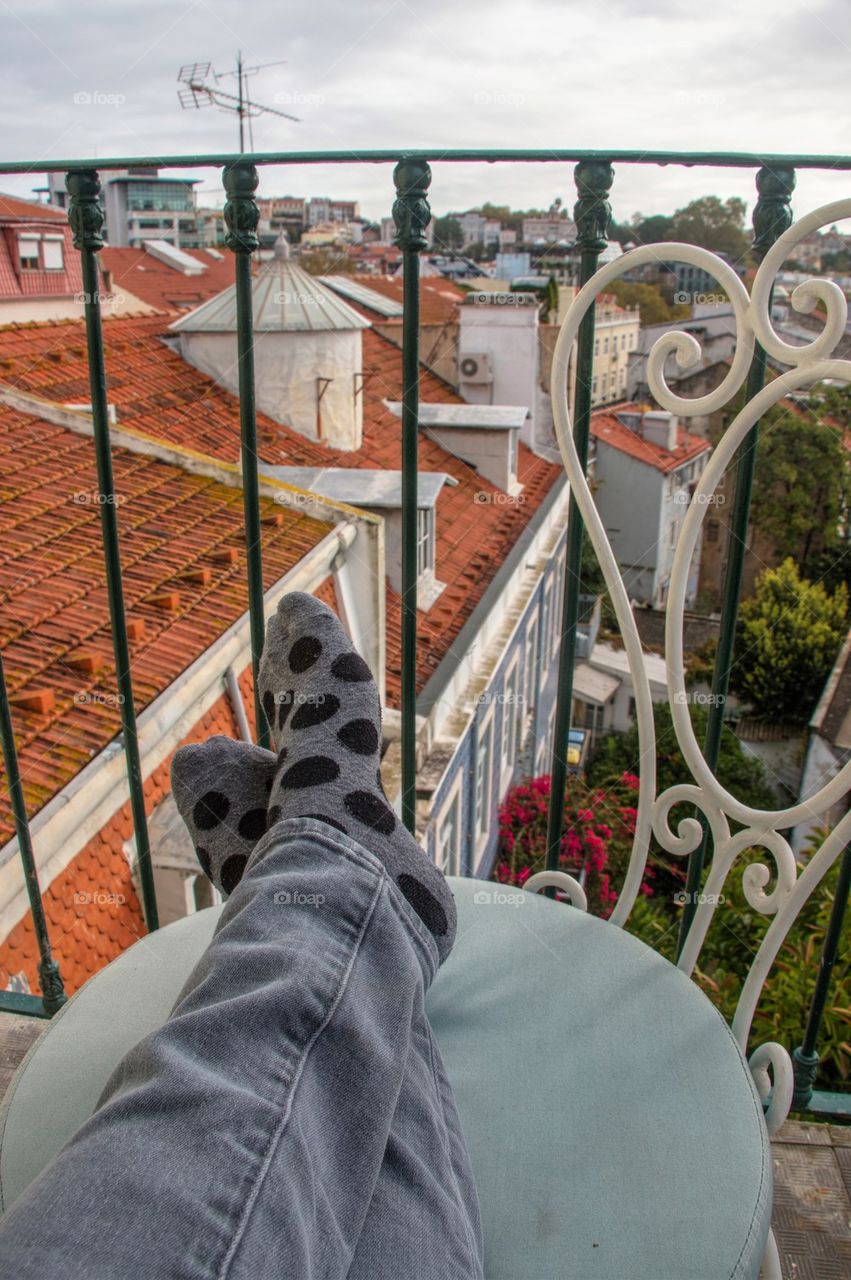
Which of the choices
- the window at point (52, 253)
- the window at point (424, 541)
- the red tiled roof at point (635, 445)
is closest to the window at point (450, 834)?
the window at point (424, 541)

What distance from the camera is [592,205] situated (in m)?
1.17

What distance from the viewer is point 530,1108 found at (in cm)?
101

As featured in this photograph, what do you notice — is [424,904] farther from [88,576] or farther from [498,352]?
[498,352]

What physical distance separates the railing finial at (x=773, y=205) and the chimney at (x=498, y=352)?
39.9 feet

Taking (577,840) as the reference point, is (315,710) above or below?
above

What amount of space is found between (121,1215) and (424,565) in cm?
736

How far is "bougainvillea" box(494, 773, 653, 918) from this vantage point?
26.8 feet

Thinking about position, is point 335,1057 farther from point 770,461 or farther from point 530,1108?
point 770,461

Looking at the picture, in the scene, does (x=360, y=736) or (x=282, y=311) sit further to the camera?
(x=282, y=311)

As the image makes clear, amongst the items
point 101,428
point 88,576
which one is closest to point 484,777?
point 88,576

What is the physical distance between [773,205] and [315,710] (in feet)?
2.51

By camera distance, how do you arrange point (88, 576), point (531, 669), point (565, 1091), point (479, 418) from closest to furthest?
point (565, 1091)
point (88, 576)
point (479, 418)
point (531, 669)

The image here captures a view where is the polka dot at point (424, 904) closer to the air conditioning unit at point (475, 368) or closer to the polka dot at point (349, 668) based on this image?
the polka dot at point (349, 668)

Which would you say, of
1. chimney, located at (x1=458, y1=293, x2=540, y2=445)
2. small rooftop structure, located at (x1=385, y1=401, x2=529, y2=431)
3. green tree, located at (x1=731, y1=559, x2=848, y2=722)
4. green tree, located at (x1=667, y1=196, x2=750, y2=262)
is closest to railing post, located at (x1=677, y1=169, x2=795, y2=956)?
small rooftop structure, located at (x1=385, y1=401, x2=529, y2=431)
